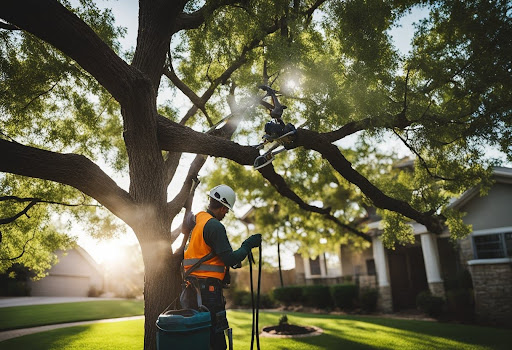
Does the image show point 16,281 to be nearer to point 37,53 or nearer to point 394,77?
point 37,53

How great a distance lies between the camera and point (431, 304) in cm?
1391

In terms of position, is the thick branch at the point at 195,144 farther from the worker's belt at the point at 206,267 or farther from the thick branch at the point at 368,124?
the worker's belt at the point at 206,267

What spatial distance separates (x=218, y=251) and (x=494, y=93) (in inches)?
260

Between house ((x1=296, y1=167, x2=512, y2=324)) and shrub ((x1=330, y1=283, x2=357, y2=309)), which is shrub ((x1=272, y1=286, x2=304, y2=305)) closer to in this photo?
shrub ((x1=330, y1=283, x2=357, y2=309))

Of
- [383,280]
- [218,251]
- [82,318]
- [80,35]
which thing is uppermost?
[80,35]

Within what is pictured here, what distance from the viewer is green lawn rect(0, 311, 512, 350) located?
866 cm

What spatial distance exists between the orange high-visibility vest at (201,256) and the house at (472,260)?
6.27 meters

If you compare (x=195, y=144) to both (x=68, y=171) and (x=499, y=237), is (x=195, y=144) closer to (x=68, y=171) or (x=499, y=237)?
(x=68, y=171)

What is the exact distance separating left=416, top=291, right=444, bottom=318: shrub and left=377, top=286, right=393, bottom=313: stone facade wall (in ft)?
6.98

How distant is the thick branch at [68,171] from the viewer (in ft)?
11.5

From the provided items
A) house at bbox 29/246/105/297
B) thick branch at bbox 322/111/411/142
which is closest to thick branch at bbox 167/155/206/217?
thick branch at bbox 322/111/411/142

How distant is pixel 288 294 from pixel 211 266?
66.7 feet

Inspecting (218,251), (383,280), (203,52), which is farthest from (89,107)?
(383,280)

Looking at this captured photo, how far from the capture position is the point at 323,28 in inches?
308
